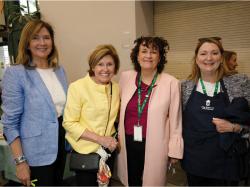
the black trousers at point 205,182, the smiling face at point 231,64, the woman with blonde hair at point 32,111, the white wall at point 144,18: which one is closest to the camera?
the woman with blonde hair at point 32,111

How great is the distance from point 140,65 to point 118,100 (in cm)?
30

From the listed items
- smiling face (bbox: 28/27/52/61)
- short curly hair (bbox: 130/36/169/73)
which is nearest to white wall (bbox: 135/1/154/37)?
short curly hair (bbox: 130/36/169/73)

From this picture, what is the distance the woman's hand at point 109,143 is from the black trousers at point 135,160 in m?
0.14

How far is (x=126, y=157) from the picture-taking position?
184 centimetres

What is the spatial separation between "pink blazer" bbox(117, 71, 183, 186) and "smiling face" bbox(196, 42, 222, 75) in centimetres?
21

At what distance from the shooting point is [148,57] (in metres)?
1.76

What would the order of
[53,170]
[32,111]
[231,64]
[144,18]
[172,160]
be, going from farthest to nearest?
[144,18] → [231,64] → [172,160] → [53,170] → [32,111]

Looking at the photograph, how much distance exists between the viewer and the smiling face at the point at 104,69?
1.70m

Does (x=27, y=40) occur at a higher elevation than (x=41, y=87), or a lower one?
higher

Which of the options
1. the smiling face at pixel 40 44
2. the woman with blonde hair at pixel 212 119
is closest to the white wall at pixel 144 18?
the woman with blonde hair at pixel 212 119

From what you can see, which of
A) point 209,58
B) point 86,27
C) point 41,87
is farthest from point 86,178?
point 86,27

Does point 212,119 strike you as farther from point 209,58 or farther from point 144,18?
point 144,18

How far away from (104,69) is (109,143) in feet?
1.58

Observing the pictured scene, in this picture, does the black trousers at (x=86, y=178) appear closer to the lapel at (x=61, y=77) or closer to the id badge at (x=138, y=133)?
the id badge at (x=138, y=133)
